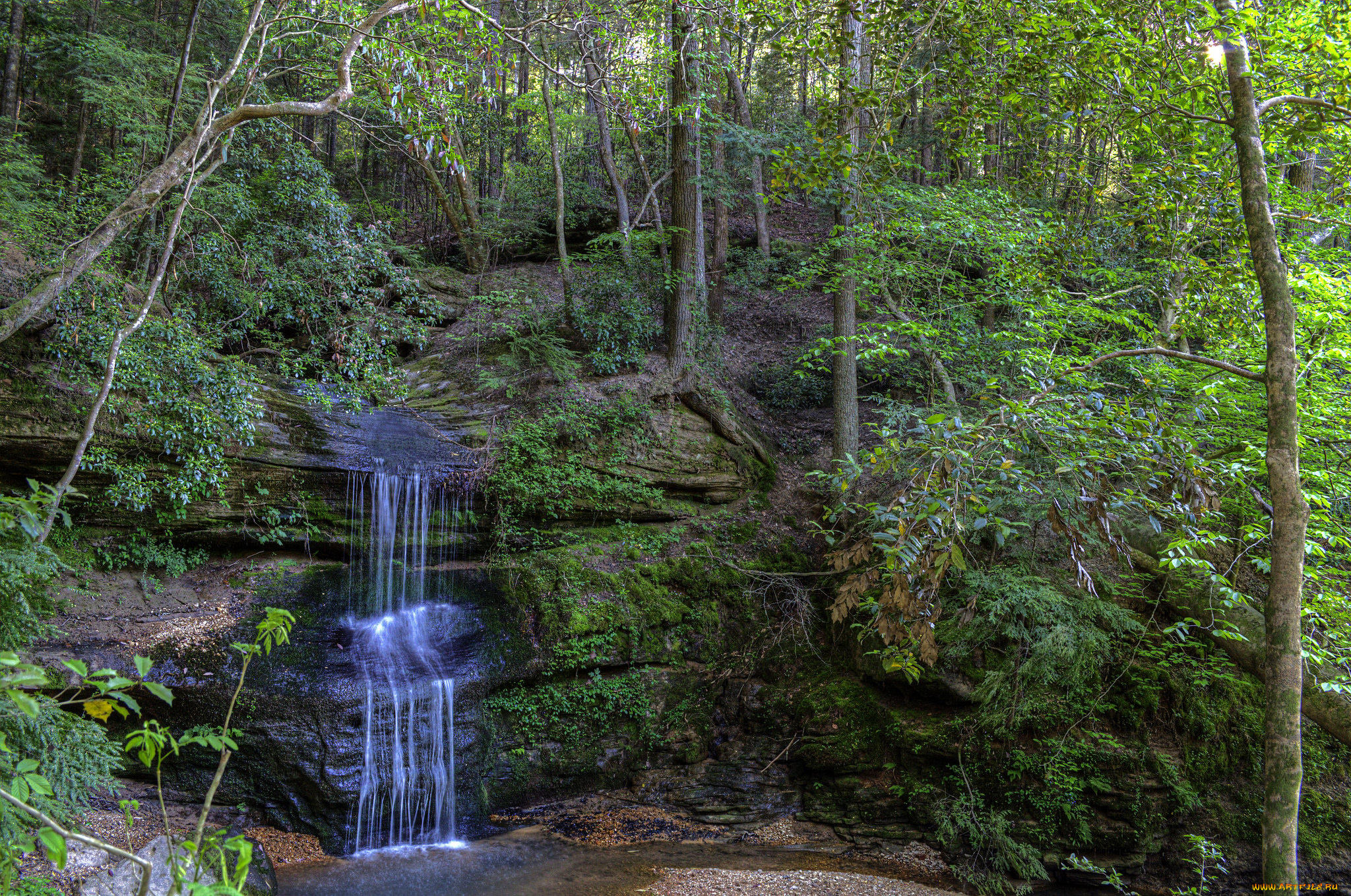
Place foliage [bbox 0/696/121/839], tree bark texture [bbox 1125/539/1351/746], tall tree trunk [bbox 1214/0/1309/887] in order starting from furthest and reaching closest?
1. tree bark texture [bbox 1125/539/1351/746]
2. foliage [bbox 0/696/121/839]
3. tall tree trunk [bbox 1214/0/1309/887]

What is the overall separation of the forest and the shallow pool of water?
0.05 metres

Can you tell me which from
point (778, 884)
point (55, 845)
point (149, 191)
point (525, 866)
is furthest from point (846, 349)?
point (55, 845)

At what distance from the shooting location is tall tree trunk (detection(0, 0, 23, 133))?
473 inches

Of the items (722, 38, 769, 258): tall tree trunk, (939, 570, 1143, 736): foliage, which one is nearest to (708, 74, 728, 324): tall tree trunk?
(722, 38, 769, 258): tall tree trunk

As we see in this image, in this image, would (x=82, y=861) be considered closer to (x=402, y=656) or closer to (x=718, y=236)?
(x=402, y=656)

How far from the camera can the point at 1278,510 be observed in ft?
11.2

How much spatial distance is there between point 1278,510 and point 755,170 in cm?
1637

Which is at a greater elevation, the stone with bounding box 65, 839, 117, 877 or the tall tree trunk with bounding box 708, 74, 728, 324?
the tall tree trunk with bounding box 708, 74, 728, 324

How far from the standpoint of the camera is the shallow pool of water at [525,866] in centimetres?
657

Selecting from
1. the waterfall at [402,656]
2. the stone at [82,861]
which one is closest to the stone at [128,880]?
the stone at [82,861]

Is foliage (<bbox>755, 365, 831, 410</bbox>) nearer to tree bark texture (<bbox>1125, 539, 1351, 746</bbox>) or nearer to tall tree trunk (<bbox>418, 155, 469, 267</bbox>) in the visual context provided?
tree bark texture (<bbox>1125, 539, 1351, 746</bbox>)

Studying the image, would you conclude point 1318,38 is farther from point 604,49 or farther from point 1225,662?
point 604,49

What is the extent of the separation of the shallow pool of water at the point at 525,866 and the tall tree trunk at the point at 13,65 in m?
13.0

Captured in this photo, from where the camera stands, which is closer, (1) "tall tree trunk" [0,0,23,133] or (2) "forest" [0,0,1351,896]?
(2) "forest" [0,0,1351,896]
